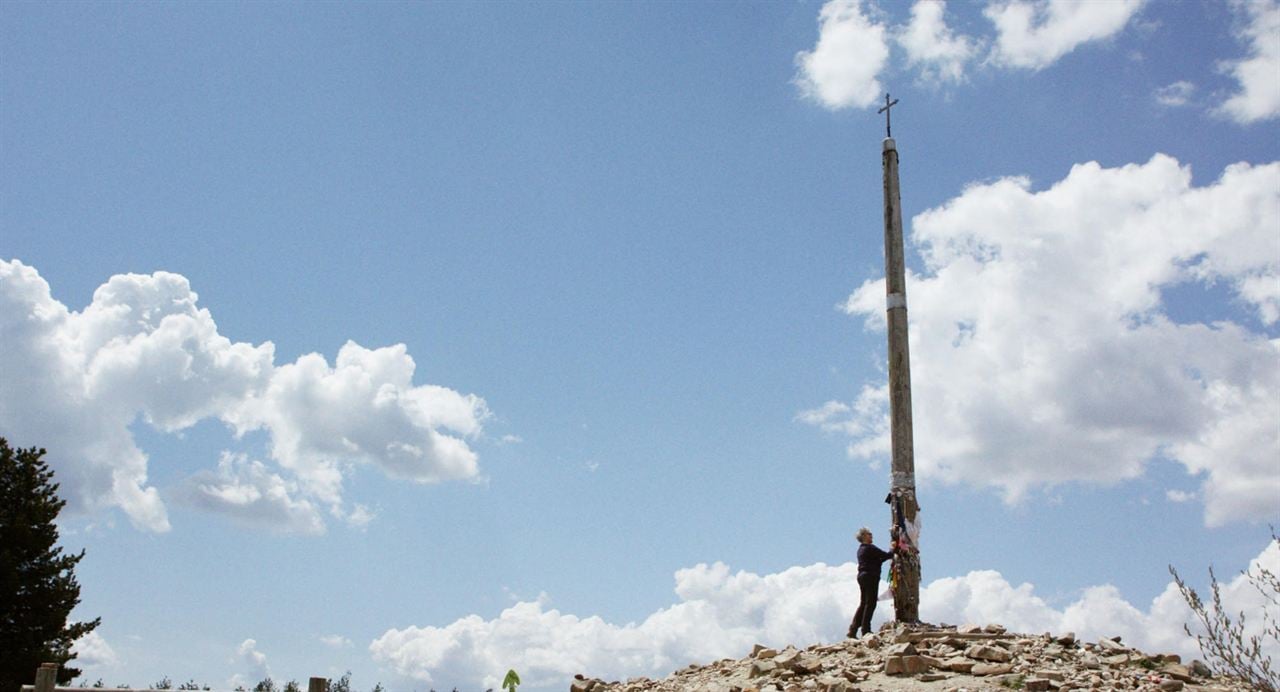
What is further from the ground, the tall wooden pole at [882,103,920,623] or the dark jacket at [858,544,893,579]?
the tall wooden pole at [882,103,920,623]

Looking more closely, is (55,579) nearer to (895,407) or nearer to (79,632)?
(79,632)

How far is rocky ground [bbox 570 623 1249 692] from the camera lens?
1242cm

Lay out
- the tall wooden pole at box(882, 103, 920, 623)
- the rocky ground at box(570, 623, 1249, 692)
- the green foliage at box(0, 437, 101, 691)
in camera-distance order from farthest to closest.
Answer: the green foliage at box(0, 437, 101, 691) < the tall wooden pole at box(882, 103, 920, 623) < the rocky ground at box(570, 623, 1249, 692)

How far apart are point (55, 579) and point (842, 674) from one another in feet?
69.6

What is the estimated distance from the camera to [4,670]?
78.4ft

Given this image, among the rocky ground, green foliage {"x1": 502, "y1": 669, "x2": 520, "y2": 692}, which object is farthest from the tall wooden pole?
green foliage {"x1": 502, "y1": 669, "x2": 520, "y2": 692}

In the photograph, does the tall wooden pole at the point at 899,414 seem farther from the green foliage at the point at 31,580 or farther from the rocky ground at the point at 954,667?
the green foliage at the point at 31,580

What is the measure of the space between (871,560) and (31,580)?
20.6 meters

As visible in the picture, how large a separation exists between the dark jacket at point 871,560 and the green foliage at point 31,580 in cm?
1921

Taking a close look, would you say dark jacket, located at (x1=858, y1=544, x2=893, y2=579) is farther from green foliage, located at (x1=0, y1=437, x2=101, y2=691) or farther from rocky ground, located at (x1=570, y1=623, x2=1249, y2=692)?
green foliage, located at (x1=0, y1=437, x2=101, y2=691)

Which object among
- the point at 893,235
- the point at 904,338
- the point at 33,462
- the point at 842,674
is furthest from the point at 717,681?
the point at 33,462

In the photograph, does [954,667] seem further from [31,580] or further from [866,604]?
[31,580]

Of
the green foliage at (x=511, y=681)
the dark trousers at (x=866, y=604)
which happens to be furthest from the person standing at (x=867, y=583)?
the green foliage at (x=511, y=681)

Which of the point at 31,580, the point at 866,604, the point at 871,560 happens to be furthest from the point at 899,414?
the point at 31,580
